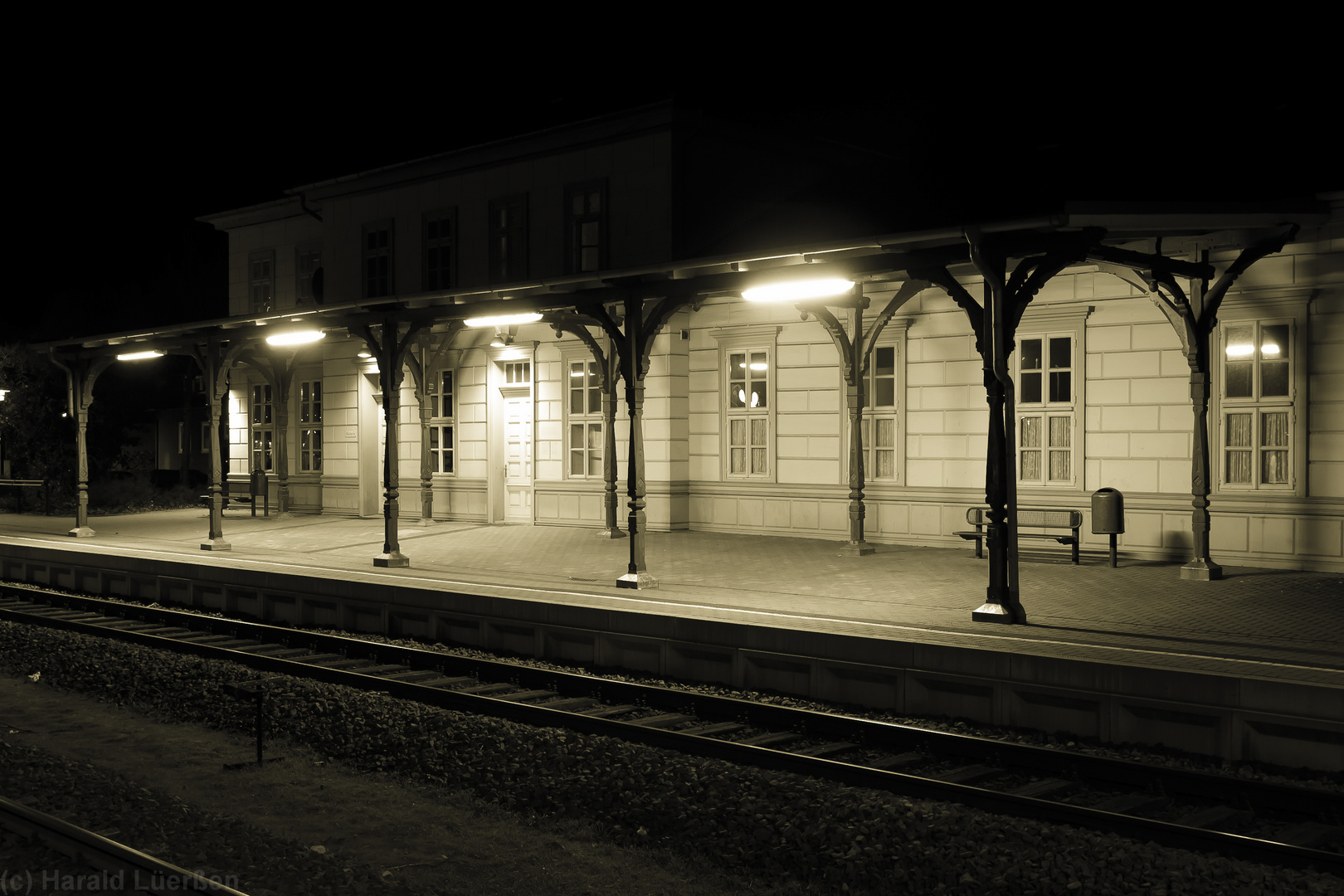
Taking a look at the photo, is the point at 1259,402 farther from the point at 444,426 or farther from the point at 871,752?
the point at 444,426

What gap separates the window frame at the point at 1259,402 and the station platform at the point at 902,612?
101 centimetres

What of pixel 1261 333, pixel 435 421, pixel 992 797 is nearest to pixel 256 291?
pixel 435 421

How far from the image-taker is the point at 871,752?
7293 millimetres

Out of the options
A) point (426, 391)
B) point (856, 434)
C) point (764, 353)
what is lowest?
point (856, 434)

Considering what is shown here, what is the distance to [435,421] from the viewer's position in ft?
65.7

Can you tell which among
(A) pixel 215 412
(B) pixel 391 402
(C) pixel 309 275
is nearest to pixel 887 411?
(B) pixel 391 402

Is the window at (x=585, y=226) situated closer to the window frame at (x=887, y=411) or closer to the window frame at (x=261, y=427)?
the window frame at (x=887, y=411)

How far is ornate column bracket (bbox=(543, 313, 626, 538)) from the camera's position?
49.3ft

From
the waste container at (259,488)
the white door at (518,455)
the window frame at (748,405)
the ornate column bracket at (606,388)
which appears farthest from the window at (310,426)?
the window frame at (748,405)

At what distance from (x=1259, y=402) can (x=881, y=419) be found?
4554 mm

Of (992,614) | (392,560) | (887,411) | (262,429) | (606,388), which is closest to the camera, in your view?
(992,614)

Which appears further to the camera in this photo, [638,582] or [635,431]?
[635,431]

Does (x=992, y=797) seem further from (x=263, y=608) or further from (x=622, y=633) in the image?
(x=263, y=608)

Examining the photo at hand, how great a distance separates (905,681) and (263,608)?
8.13 m
